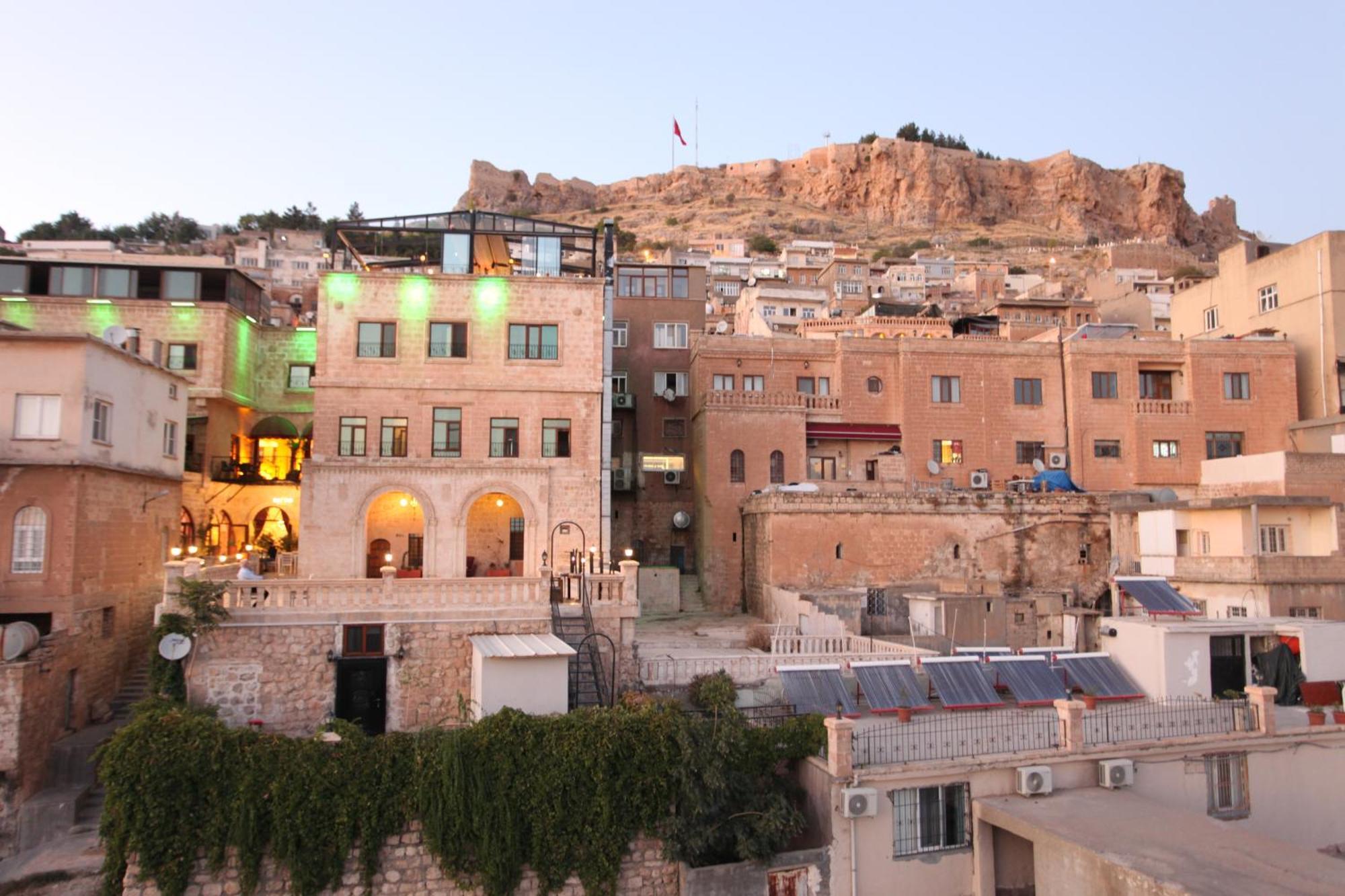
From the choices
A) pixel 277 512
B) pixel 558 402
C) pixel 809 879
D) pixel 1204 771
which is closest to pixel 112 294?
pixel 277 512

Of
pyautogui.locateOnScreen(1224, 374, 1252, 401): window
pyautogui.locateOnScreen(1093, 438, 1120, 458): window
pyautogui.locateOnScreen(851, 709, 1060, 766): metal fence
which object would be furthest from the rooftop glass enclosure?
pyautogui.locateOnScreen(1224, 374, 1252, 401): window

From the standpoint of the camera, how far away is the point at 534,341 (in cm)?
2495

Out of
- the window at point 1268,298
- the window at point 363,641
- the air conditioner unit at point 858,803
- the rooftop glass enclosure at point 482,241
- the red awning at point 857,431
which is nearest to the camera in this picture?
the air conditioner unit at point 858,803

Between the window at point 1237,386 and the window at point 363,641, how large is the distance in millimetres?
31707

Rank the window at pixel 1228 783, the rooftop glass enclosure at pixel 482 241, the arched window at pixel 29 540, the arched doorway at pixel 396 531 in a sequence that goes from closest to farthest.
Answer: the window at pixel 1228 783
the arched window at pixel 29 540
the rooftop glass enclosure at pixel 482 241
the arched doorway at pixel 396 531

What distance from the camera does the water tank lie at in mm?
16594

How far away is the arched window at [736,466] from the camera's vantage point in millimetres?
31453

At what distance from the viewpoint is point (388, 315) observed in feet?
80.6

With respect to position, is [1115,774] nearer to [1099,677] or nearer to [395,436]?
[1099,677]

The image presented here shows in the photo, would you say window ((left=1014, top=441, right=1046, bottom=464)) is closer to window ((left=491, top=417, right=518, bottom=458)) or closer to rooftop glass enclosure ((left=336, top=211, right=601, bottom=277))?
rooftop glass enclosure ((left=336, top=211, right=601, bottom=277))

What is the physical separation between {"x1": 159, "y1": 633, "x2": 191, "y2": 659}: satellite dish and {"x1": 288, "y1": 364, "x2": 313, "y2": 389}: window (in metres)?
16.6

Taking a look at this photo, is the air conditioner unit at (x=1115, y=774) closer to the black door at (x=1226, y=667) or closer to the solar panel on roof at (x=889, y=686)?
the solar panel on roof at (x=889, y=686)

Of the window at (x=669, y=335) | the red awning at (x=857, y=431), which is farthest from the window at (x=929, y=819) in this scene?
the window at (x=669, y=335)

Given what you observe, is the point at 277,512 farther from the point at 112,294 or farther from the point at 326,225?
the point at 326,225
